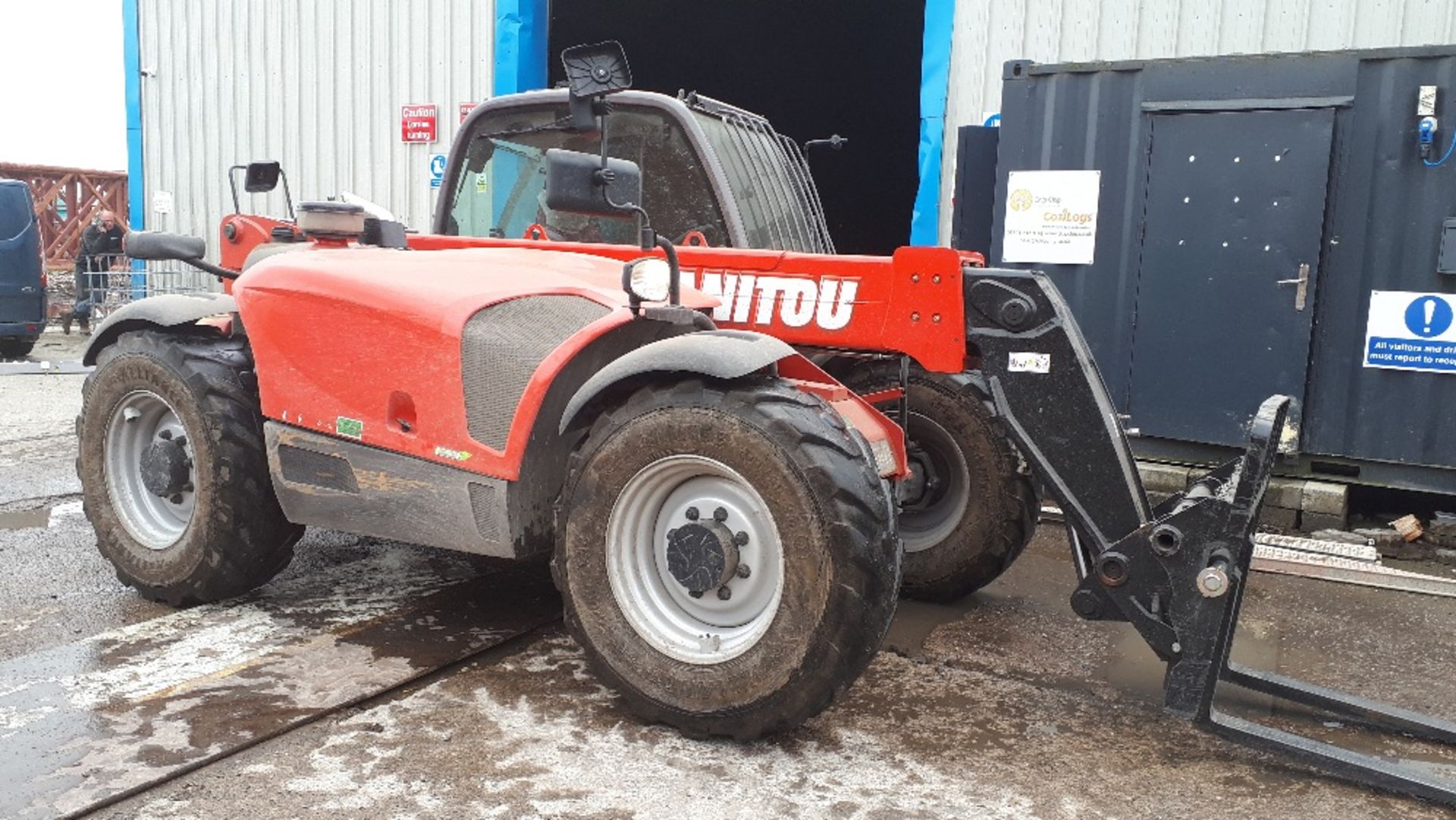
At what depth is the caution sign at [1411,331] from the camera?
6.50m

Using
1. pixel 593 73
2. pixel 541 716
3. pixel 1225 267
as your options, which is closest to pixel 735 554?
pixel 541 716

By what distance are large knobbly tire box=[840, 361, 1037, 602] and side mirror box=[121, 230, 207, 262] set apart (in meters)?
2.74

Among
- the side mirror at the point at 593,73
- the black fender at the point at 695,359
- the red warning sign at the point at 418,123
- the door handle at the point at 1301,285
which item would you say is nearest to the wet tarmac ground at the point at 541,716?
the black fender at the point at 695,359

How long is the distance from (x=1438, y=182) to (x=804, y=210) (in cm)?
385

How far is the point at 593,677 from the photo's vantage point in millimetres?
3775

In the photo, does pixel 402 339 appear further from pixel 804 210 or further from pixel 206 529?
pixel 804 210

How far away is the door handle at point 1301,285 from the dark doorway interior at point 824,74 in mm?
8139

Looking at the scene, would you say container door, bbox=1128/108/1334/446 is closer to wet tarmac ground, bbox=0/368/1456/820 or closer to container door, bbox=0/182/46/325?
wet tarmac ground, bbox=0/368/1456/820

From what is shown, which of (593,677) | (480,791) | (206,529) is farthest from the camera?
(206,529)

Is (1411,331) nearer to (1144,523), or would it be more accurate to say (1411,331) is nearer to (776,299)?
(1144,523)

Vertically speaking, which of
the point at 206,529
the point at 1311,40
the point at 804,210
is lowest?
the point at 206,529

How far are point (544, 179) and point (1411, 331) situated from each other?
16.4 feet

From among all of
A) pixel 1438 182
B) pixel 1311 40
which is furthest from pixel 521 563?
pixel 1311 40

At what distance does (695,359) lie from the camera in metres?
3.29
